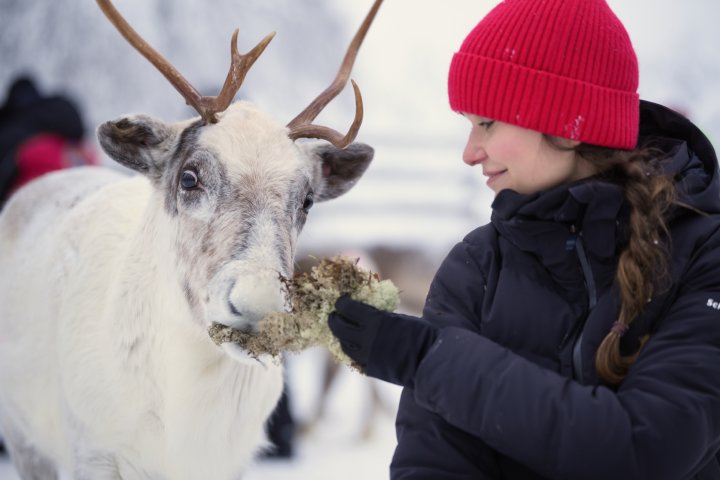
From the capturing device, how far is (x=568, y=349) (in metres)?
1.72

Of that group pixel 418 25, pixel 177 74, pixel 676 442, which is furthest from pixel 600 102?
pixel 418 25

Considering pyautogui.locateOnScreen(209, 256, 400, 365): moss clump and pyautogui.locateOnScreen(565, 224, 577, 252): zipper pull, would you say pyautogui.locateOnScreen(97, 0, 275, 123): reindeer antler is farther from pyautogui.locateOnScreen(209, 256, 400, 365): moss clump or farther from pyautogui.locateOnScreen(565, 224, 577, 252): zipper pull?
pyautogui.locateOnScreen(565, 224, 577, 252): zipper pull

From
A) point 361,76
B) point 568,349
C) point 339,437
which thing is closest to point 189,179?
point 568,349

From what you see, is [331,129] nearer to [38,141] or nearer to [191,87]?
[191,87]

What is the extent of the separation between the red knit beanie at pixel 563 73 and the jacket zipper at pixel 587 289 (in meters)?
0.25

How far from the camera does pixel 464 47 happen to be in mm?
1957

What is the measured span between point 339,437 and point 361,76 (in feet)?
18.1

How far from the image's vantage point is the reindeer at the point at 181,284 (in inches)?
93.0

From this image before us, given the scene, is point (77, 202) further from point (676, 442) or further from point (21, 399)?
point (676, 442)

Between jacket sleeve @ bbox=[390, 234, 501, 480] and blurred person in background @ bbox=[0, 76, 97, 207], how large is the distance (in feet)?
15.8

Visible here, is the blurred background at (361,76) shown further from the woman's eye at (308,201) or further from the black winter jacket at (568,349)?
the black winter jacket at (568,349)

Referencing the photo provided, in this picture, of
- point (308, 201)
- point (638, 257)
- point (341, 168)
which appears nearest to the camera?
point (638, 257)

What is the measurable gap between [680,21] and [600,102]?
6.87 metres

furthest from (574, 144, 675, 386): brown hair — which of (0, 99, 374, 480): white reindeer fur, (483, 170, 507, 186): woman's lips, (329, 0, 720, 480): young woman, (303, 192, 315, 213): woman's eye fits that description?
(303, 192, 315, 213): woman's eye
